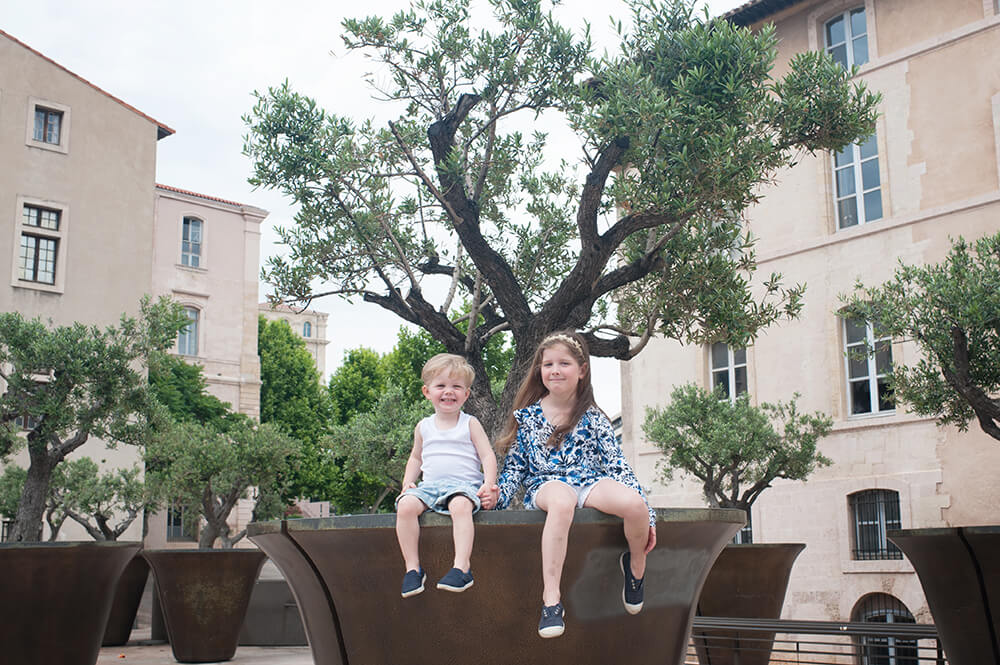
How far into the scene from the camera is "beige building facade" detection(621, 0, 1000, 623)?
18453 mm

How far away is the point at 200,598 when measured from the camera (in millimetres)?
8750

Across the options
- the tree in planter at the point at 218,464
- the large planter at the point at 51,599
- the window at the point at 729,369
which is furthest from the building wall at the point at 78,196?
the large planter at the point at 51,599

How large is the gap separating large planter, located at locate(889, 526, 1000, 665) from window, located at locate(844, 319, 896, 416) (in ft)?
49.9

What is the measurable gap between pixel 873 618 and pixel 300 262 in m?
14.4

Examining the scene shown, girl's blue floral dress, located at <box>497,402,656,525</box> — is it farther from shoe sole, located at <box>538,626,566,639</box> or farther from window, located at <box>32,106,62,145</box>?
window, located at <box>32,106,62,145</box>

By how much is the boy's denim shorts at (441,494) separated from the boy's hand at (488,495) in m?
0.07

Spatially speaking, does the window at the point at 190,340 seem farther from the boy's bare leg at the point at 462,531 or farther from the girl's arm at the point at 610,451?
the boy's bare leg at the point at 462,531

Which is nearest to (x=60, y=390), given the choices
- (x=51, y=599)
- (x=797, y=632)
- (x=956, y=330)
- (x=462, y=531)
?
(x=51, y=599)

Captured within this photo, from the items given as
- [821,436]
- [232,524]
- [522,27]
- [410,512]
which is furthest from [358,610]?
[232,524]

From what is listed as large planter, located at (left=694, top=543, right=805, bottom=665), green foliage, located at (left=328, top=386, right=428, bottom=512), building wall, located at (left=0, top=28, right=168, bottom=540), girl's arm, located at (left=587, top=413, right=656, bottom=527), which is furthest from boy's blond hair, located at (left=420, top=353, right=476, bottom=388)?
building wall, located at (left=0, top=28, right=168, bottom=540)

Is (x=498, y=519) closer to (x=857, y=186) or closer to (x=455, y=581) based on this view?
(x=455, y=581)

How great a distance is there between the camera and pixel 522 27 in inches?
316

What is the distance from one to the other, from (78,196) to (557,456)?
26221mm

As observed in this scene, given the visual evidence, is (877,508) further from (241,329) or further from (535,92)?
(241,329)
